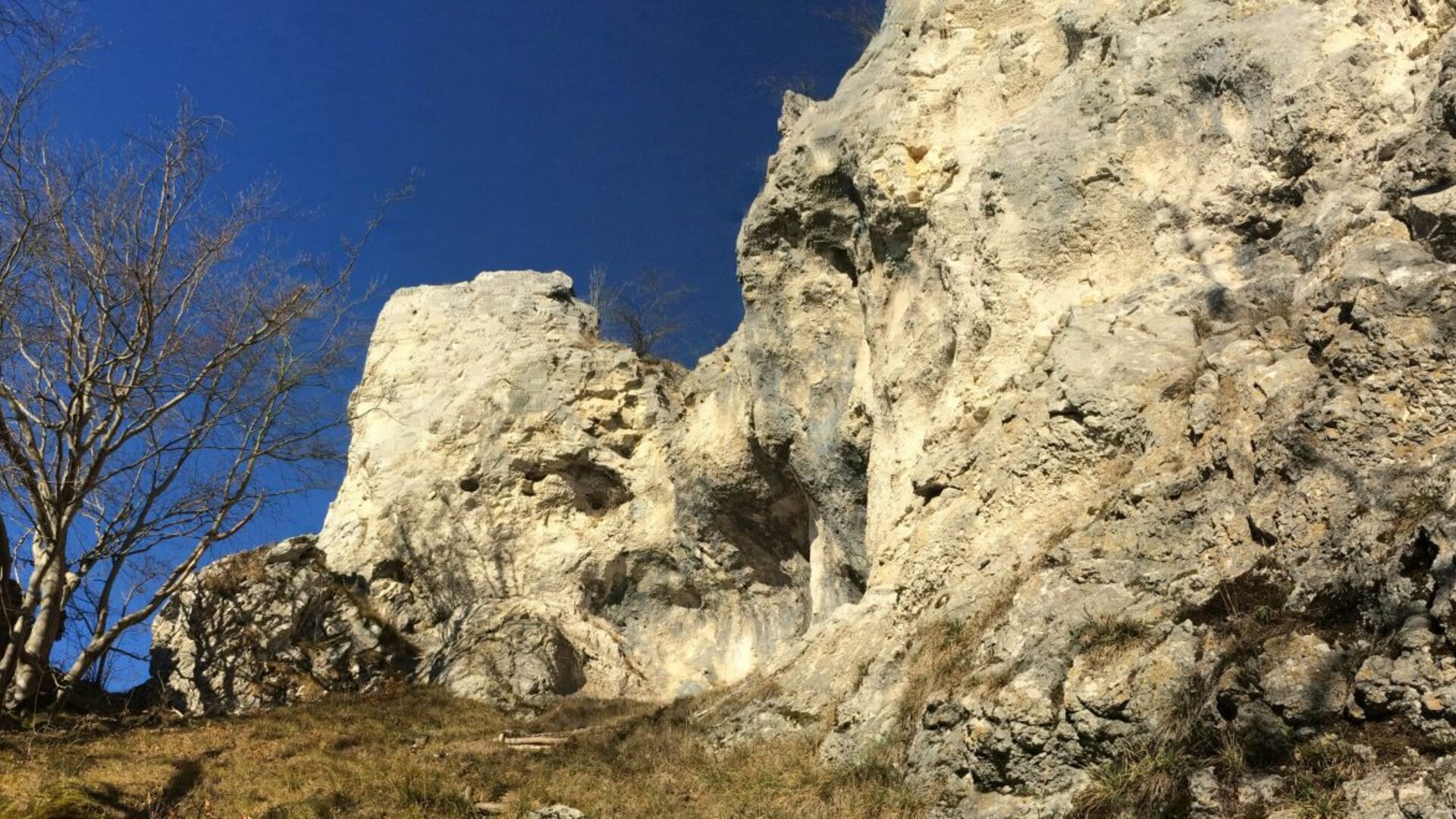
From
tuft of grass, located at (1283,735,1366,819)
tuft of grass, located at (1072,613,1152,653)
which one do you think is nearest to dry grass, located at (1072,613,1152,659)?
tuft of grass, located at (1072,613,1152,653)

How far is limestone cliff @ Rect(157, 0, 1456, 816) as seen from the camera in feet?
19.7

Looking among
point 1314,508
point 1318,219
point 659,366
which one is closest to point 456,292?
point 659,366

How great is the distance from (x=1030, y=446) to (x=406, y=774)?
6.74m

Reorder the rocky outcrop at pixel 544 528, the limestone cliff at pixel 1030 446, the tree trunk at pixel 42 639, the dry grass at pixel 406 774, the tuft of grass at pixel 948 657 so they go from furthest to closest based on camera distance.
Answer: the rocky outcrop at pixel 544 528 → the tree trunk at pixel 42 639 → the dry grass at pixel 406 774 → the tuft of grass at pixel 948 657 → the limestone cliff at pixel 1030 446

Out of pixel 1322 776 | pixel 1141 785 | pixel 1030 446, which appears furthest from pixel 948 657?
pixel 1322 776

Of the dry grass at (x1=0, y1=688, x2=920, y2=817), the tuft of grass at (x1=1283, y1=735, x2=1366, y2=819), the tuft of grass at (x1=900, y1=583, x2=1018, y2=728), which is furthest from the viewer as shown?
the dry grass at (x1=0, y1=688, x2=920, y2=817)

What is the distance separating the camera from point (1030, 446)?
9109 mm

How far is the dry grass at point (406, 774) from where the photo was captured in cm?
845

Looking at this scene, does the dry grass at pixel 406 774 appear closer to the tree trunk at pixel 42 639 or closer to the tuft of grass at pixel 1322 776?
the tree trunk at pixel 42 639

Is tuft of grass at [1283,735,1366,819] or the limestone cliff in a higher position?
the limestone cliff

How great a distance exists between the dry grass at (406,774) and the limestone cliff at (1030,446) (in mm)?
587

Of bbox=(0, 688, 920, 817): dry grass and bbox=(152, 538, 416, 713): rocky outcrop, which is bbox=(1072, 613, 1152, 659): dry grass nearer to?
bbox=(0, 688, 920, 817): dry grass

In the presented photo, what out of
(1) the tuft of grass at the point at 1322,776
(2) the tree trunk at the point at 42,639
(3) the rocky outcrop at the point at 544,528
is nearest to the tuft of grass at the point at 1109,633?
(1) the tuft of grass at the point at 1322,776

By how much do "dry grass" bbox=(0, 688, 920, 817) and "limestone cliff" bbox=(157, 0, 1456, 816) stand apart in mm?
587
